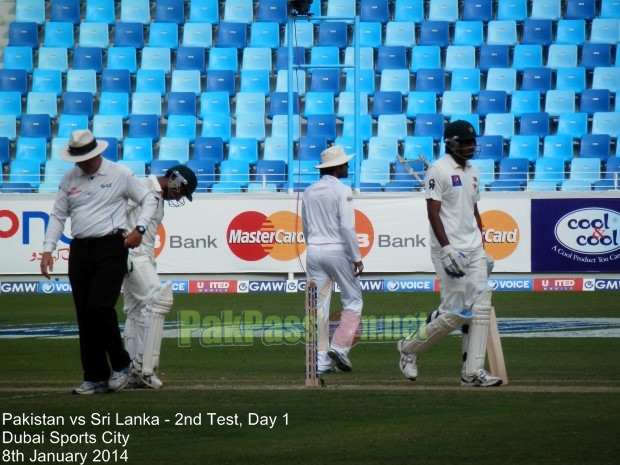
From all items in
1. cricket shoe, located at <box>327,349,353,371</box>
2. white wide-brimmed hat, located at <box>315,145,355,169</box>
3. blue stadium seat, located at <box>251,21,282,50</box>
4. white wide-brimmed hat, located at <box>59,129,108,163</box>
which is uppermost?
blue stadium seat, located at <box>251,21,282,50</box>

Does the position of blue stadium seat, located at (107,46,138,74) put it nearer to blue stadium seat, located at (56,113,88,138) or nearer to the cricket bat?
blue stadium seat, located at (56,113,88,138)

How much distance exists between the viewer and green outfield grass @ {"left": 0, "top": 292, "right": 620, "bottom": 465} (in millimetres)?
6898

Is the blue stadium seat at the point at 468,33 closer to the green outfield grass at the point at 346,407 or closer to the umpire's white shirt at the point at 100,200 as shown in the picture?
the green outfield grass at the point at 346,407

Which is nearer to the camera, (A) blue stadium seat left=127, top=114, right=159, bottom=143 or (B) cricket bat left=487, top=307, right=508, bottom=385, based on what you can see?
(B) cricket bat left=487, top=307, right=508, bottom=385

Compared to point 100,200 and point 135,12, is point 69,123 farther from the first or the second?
point 100,200

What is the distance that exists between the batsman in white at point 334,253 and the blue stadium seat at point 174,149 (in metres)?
18.8

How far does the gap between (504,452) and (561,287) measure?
1961cm

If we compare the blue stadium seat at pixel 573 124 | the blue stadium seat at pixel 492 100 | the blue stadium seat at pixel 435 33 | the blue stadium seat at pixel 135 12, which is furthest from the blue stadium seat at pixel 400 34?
the blue stadium seat at pixel 135 12

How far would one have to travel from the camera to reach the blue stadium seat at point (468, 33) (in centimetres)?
3288

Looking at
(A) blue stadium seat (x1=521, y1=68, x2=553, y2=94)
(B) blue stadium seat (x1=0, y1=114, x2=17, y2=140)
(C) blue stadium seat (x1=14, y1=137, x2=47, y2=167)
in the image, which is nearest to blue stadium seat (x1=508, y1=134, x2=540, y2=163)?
(A) blue stadium seat (x1=521, y1=68, x2=553, y2=94)

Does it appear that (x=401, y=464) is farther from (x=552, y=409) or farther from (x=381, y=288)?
(x=381, y=288)

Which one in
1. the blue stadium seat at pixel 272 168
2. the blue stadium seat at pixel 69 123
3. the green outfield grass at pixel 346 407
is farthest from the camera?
the blue stadium seat at pixel 69 123

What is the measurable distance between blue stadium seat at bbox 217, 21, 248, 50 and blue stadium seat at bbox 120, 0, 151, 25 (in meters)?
2.20

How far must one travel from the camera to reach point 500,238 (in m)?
25.7
